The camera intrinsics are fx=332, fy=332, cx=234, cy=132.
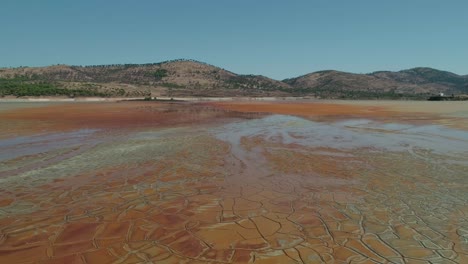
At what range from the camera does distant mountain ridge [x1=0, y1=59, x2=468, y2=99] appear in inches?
3364

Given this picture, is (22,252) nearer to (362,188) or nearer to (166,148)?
(362,188)

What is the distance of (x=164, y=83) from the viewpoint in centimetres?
11731

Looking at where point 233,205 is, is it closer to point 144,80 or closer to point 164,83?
point 164,83

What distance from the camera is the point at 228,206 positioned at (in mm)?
6785

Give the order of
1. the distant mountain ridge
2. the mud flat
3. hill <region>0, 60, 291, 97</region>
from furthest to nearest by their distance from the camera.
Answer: hill <region>0, 60, 291, 97</region> < the distant mountain ridge < the mud flat

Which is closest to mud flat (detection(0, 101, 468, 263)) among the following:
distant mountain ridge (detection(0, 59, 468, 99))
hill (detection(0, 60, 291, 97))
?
distant mountain ridge (detection(0, 59, 468, 99))

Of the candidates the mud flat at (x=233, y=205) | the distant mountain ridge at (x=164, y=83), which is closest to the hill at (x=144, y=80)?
the distant mountain ridge at (x=164, y=83)

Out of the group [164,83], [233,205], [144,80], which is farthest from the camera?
[144,80]

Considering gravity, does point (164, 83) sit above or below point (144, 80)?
below

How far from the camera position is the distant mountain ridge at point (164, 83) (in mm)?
85438

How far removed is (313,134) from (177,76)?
118012mm

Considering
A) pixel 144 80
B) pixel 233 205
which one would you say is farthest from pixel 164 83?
pixel 233 205

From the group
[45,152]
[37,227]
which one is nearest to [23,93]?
[45,152]

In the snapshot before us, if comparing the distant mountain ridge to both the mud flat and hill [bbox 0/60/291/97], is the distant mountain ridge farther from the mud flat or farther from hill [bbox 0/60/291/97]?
the mud flat
